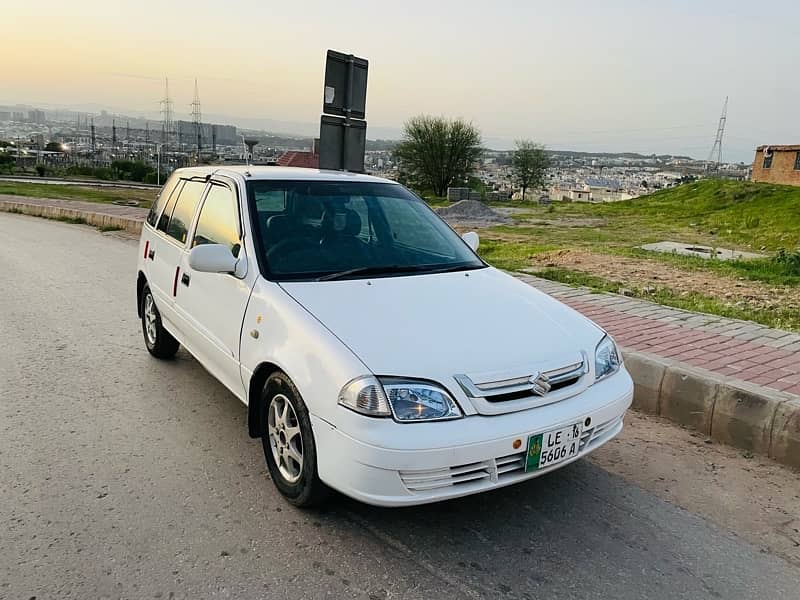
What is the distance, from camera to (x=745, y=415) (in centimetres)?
410

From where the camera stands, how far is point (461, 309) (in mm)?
3354

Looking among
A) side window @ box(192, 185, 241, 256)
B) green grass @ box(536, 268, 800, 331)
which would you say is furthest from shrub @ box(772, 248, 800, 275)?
side window @ box(192, 185, 241, 256)

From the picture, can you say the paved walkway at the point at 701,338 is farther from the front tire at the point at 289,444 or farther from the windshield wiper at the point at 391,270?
the front tire at the point at 289,444

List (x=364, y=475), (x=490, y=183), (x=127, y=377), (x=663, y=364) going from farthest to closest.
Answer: (x=490, y=183)
(x=127, y=377)
(x=663, y=364)
(x=364, y=475)

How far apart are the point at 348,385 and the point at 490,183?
A: 5242 centimetres

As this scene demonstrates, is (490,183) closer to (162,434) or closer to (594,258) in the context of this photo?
(594,258)

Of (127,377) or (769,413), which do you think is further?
(127,377)

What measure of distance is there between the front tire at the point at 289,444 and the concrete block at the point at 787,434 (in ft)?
9.38

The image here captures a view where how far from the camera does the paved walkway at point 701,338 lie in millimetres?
4715

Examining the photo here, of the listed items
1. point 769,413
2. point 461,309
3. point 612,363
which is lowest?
point 769,413

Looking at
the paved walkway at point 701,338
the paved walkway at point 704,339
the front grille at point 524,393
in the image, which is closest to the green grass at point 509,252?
the paved walkway at point 701,338

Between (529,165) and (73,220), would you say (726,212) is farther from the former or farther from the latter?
(529,165)

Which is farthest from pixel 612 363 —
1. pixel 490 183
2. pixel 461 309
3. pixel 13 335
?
pixel 490 183

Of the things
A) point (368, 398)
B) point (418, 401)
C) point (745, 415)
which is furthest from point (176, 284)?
point (745, 415)
